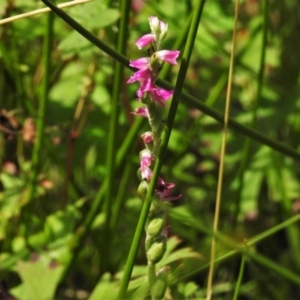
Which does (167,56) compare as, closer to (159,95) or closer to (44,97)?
(159,95)

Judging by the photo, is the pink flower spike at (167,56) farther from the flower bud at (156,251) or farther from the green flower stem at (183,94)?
the flower bud at (156,251)

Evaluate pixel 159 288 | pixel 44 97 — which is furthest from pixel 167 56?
pixel 44 97

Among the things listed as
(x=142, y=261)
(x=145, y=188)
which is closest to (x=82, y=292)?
(x=142, y=261)

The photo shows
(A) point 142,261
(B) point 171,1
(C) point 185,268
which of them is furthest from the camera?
(B) point 171,1

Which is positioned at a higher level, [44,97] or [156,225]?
[156,225]

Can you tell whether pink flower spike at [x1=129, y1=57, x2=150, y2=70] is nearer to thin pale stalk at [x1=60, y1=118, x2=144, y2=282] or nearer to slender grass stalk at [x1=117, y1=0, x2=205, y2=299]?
slender grass stalk at [x1=117, y1=0, x2=205, y2=299]

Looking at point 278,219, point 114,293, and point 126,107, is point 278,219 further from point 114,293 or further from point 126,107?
point 114,293
